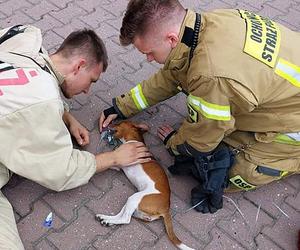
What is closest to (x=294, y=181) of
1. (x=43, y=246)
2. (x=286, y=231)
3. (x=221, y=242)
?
(x=286, y=231)

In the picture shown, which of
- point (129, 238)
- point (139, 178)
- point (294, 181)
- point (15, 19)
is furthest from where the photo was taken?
point (15, 19)

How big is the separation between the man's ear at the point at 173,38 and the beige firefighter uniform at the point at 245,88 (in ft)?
0.10

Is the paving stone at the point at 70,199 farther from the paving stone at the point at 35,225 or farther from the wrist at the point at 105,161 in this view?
the wrist at the point at 105,161

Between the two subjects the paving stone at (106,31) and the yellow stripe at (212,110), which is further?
the paving stone at (106,31)

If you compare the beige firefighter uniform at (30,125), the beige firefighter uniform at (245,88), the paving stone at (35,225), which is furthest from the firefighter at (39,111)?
the beige firefighter uniform at (245,88)

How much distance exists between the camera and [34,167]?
8.12 feet

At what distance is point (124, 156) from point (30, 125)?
748mm

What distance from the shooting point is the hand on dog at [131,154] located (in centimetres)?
292

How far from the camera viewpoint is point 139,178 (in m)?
2.89

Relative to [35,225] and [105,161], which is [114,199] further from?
[35,225]

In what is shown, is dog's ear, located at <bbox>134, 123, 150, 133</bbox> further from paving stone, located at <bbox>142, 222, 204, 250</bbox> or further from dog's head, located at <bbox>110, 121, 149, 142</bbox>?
paving stone, located at <bbox>142, 222, 204, 250</bbox>

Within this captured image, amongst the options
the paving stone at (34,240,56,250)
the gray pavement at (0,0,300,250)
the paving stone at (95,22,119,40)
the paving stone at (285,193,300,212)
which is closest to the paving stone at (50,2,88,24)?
the paving stone at (95,22,119,40)

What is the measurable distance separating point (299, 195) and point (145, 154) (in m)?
1.08

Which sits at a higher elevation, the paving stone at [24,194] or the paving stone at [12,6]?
the paving stone at [12,6]
